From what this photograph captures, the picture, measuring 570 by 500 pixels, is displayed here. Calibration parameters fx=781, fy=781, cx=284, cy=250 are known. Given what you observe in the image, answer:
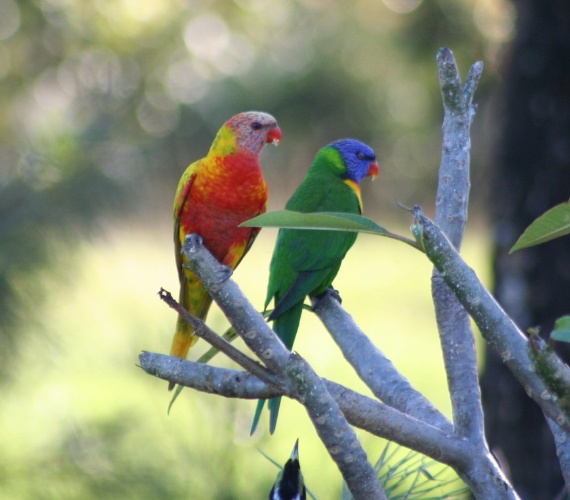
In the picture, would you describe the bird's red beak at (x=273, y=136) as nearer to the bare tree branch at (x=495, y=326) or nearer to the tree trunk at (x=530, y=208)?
the bare tree branch at (x=495, y=326)

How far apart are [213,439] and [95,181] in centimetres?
45

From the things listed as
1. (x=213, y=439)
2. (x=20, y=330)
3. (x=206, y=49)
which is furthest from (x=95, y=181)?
(x=206, y=49)

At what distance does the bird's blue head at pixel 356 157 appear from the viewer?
1.10 metres

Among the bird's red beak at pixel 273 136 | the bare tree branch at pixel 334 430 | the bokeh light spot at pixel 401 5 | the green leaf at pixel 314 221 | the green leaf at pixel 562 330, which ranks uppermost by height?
the bokeh light spot at pixel 401 5

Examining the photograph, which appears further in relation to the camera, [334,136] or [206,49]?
[334,136]

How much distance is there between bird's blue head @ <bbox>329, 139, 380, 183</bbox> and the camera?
1095 millimetres

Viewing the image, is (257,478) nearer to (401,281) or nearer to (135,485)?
(135,485)

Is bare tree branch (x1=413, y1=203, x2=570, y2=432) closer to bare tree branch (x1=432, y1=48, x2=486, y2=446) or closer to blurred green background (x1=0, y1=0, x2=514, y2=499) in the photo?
bare tree branch (x1=432, y1=48, x2=486, y2=446)

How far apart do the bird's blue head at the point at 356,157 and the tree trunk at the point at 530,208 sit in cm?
49

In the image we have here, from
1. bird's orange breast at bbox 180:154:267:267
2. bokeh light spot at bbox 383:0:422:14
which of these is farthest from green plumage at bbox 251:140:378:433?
bokeh light spot at bbox 383:0:422:14

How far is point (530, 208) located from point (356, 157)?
1.80ft

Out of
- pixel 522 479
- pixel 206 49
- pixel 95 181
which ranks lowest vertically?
pixel 522 479

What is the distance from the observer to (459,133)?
25.0 inches

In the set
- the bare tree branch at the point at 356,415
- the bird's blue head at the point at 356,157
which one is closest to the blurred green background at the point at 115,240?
the bird's blue head at the point at 356,157
